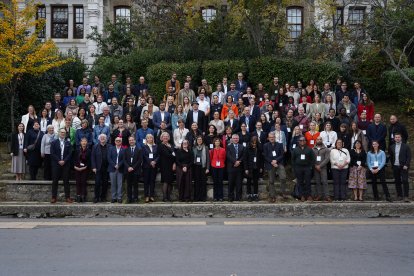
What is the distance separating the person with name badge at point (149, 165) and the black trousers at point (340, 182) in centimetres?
A: 518

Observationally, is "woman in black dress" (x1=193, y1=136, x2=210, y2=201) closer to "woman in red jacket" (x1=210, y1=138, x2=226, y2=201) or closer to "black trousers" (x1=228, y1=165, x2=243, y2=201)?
"woman in red jacket" (x1=210, y1=138, x2=226, y2=201)

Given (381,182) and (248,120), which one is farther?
(248,120)

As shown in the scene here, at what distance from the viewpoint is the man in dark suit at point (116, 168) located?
1588 cm

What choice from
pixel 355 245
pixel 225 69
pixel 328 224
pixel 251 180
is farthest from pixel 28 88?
pixel 355 245

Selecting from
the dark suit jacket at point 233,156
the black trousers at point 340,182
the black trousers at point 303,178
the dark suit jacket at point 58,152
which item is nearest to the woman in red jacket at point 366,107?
the black trousers at point 340,182

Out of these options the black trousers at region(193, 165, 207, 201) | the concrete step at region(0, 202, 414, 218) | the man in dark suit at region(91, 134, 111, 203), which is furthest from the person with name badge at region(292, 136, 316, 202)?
the man in dark suit at region(91, 134, 111, 203)

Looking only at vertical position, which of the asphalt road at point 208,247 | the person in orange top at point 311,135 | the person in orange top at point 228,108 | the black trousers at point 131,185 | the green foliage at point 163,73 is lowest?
the asphalt road at point 208,247

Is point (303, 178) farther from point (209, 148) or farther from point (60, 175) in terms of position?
point (60, 175)

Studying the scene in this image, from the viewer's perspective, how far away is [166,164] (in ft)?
52.7

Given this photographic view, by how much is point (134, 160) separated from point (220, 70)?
8.74m

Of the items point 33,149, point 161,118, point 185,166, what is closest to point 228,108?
point 161,118

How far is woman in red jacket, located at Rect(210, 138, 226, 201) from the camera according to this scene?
16109 millimetres

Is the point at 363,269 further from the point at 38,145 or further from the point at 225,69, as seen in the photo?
the point at 225,69

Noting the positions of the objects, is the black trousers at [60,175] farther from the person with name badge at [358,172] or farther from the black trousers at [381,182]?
the black trousers at [381,182]
